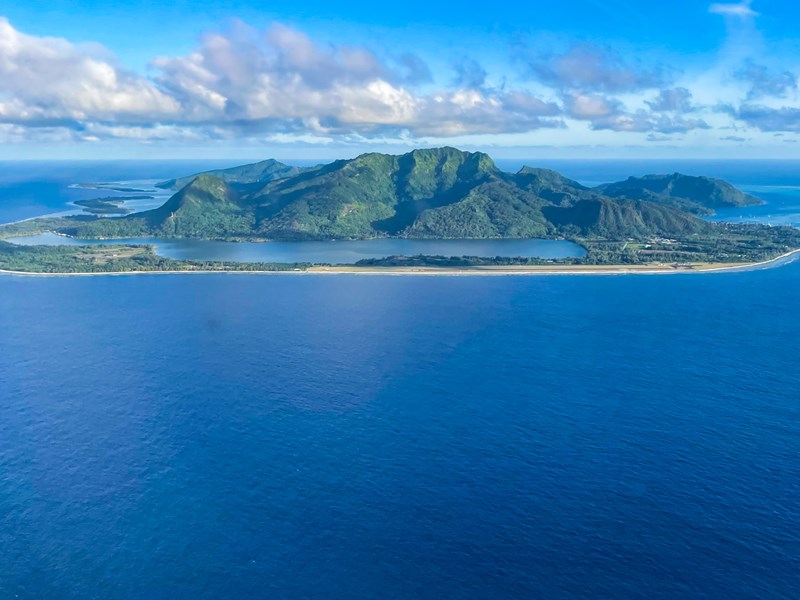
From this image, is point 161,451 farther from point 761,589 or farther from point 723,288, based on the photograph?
point 723,288

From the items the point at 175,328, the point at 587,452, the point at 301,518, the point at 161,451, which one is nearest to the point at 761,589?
the point at 587,452

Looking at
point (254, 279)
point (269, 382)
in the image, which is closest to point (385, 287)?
point (254, 279)

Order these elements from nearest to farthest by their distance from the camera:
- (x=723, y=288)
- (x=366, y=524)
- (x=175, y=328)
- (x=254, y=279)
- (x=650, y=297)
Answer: (x=366, y=524)
(x=175, y=328)
(x=650, y=297)
(x=723, y=288)
(x=254, y=279)

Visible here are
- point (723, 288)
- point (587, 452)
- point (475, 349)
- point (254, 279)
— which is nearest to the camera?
point (587, 452)

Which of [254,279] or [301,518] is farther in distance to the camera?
[254,279]

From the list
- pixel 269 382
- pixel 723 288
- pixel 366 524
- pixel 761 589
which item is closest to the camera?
pixel 761 589

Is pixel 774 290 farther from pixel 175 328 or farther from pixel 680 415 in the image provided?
pixel 175 328
